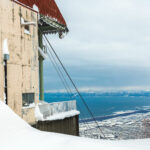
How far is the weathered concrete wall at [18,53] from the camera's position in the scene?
12.5 meters

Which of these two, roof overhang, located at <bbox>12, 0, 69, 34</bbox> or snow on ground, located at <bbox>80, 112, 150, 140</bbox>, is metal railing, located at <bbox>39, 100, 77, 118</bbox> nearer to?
roof overhang, located at <bbox>12, 0, 69, 34</bbox>

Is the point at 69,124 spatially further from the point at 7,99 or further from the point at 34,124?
the point at 7,99

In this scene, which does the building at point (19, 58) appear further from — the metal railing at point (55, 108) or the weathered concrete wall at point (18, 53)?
→ the metal railing at point (55, 108)

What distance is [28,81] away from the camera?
14.2 metres

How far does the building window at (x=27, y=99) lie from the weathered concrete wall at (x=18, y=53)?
0.23 m

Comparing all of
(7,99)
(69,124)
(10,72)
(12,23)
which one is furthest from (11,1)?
(69,124)

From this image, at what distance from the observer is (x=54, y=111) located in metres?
16.0

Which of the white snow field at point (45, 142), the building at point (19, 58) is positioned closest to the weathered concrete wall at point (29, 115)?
the building at point (19, 58)

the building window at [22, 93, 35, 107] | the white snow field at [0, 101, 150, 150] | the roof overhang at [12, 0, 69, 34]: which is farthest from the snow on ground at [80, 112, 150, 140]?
the white snow field at [0, 101, 150, 150]

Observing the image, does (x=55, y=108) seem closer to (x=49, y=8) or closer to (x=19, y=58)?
(x=19, y=58)

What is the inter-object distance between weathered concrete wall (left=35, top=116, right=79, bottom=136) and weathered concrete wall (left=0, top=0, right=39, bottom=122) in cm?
166

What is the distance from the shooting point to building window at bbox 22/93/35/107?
13703 millimetres

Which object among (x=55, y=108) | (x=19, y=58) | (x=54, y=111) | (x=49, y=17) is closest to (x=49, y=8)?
(x=49, y=17)

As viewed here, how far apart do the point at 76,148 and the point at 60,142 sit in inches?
23.9
